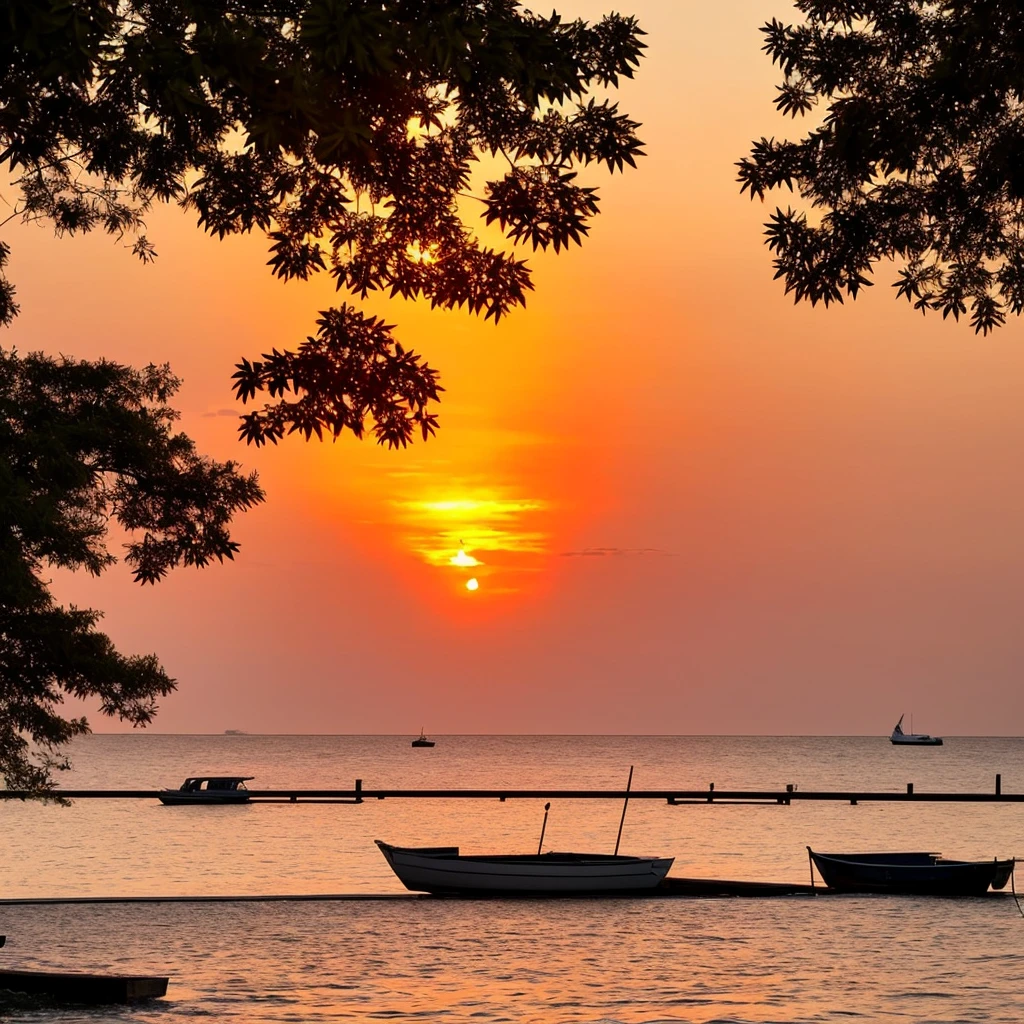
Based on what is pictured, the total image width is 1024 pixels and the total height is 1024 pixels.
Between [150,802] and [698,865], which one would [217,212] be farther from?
[150,802]

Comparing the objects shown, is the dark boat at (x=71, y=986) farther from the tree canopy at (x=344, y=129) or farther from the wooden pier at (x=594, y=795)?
the wooden pier at (x=594, y=795)

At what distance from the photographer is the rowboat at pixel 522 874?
160 ft

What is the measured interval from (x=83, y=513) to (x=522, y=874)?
1150 inches

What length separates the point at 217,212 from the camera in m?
13.0

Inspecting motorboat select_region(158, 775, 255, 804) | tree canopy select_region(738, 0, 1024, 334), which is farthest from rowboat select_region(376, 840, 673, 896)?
motorboat select_region(158, 775, 255, 804)

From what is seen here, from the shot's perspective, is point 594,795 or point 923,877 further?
point 594,795

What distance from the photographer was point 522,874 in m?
48.6

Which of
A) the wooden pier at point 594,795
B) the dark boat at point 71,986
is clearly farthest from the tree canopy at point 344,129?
the wooden pier at point 594,795

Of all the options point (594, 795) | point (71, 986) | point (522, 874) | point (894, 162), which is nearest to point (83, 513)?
point (71, 986)

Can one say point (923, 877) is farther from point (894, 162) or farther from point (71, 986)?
point (894, 162)

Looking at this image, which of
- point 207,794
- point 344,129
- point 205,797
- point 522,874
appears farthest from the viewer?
point 207,794

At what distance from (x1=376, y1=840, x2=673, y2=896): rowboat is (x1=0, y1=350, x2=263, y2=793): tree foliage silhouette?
2521 cm

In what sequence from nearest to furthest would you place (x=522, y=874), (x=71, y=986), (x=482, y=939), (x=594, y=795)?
(x=71, y=986) < (x=482, y=939) < (x=522, y=874) < (x=594, y=795)

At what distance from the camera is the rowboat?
48.7m
